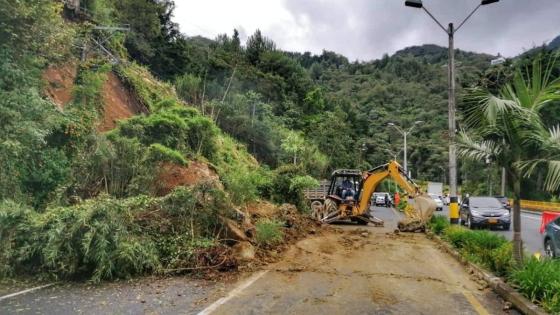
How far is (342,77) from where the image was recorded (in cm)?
13650

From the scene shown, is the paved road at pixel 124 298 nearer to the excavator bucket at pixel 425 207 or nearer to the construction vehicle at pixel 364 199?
the excavator bucket at pixel 425 207

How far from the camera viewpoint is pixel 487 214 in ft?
71.7

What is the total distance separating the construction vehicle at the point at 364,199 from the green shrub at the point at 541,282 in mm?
Answer: 10528

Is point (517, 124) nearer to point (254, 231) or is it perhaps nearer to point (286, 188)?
point (254, 231)

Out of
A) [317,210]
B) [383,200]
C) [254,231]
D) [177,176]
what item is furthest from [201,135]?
[383,200]

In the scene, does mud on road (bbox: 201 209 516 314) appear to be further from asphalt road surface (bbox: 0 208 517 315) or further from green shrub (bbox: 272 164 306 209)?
green shrub (bbox: 272 164 306 209)

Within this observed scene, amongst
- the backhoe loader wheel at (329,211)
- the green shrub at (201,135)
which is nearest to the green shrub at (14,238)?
the green shrub at (201,135)

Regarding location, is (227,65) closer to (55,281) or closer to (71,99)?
(71,99)

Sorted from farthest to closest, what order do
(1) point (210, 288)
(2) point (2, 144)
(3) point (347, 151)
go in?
1. (3) point (347, 151)
2. (2) point (2, 144)
3. (1) point (210, 288)

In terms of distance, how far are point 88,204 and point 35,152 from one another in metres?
5.87

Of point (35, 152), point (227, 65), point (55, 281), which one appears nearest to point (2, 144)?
point (35, 152)

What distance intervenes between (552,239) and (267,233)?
23.3ft

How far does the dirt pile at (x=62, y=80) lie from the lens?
2148 centimetres

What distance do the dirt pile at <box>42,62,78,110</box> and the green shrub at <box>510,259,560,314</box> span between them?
18944mm
